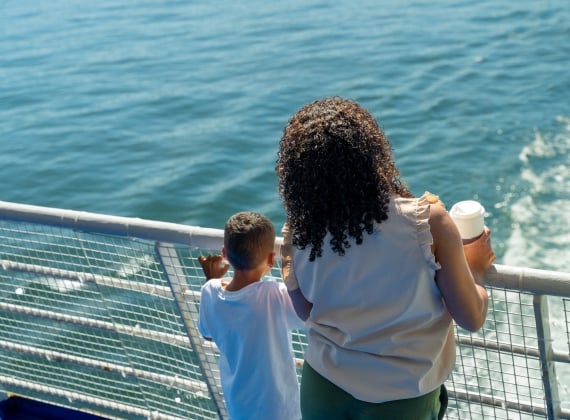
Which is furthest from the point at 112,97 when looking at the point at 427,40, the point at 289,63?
the point at 427,40

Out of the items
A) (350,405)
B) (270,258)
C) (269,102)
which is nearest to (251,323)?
(270,258)

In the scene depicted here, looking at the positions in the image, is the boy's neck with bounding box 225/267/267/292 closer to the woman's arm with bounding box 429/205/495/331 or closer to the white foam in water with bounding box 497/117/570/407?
the woman's arm with bounding box 429/205/495/331

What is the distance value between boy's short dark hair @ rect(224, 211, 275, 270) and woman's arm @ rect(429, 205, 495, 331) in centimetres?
55

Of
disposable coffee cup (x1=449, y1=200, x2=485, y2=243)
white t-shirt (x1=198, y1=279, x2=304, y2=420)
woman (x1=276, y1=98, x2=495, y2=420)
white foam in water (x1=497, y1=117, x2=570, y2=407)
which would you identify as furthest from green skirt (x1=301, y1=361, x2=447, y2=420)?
white foam in water (x1=497, y1=117, x2=570, y2=407)

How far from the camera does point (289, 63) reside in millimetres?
13148

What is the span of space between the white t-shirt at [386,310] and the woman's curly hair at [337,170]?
40 millimetres

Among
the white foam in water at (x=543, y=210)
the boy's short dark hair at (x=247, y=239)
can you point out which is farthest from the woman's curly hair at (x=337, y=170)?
the white foam in water at (x=543, y=210)

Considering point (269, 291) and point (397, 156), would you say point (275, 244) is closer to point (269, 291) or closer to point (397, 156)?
point (269, 291)

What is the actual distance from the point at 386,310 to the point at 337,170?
36cm

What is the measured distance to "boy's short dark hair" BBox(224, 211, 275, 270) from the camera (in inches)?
91.7

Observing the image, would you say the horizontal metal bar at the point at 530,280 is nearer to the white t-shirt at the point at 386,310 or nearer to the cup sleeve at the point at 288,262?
the white t-shirt at the point at 386,310

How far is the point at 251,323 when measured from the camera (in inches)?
96.3

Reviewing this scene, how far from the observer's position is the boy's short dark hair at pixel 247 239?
2.33 m

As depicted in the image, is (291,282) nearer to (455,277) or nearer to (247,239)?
(247,239)
